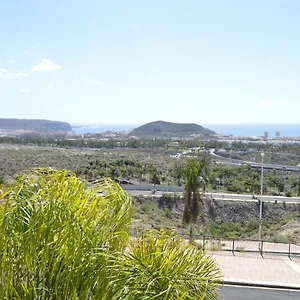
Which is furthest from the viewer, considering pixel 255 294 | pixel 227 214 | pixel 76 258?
pixel 227 214

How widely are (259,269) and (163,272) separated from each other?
13054 millimetres

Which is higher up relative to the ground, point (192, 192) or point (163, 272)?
point (163, 272)

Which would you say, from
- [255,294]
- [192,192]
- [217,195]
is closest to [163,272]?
[255,294]

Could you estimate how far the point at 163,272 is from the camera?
4418 millimetres

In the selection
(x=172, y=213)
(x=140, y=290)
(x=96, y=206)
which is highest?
(x=96, y=206)

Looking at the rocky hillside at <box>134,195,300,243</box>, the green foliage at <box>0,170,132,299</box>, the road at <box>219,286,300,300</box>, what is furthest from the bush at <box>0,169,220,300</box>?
the rocky hillside at <box>134,195,300,243</box>

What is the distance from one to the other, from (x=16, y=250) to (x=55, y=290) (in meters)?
0.56

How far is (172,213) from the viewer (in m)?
38.1

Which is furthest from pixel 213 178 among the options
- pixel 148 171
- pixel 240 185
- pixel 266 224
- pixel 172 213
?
pixel 266 224

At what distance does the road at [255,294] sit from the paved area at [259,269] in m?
0.36

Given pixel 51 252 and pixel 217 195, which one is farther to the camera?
pixel 217 195

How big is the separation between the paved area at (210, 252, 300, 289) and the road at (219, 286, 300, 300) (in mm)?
355

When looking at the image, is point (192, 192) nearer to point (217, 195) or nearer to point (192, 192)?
point (192, 192)

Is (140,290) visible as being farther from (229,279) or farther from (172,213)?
(172,213)
